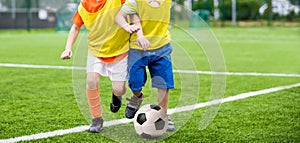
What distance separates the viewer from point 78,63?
3773 mm

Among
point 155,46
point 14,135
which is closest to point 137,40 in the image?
point 155,46

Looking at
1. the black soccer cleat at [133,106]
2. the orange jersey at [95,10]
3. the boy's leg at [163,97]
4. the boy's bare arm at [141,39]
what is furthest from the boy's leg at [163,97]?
the boy's bare arm at [141,39]

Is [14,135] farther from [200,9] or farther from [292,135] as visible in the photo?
[200,9]

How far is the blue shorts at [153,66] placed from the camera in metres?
3.74

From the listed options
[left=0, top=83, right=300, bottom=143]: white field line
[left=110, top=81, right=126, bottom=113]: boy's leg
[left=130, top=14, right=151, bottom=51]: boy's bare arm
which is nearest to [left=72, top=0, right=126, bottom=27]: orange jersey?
[left=130, top=14, right=151, bottom=51]: boy's bare arm

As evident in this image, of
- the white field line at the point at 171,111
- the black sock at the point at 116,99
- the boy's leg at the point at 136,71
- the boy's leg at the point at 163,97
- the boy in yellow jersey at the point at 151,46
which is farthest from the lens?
the black sock at the point at 116,99

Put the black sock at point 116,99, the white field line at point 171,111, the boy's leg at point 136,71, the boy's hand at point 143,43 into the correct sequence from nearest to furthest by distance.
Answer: the boy's hand at point 143,43 < the white field line at point 171,111 < the boy's leg at point 136,71 < the black sock at point 116,99

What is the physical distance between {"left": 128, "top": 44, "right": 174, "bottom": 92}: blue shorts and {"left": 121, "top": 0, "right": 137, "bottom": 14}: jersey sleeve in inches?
10.8

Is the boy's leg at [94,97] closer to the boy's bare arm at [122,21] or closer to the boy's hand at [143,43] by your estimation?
the boy's bare arm at [122,21]

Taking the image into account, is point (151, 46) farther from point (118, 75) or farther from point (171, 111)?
point (171, 111)

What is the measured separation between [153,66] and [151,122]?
0.39 m

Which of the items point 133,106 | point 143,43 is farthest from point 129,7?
point 133,106

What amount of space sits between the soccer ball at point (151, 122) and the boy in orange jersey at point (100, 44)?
0.27m

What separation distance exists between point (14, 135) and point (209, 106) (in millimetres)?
1721
